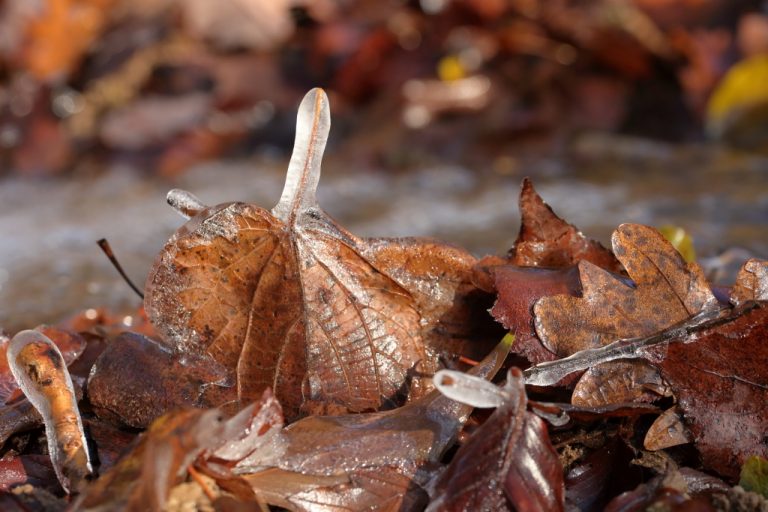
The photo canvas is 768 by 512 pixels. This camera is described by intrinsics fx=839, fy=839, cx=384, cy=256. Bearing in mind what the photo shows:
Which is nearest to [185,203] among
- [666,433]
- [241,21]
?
[666,433]

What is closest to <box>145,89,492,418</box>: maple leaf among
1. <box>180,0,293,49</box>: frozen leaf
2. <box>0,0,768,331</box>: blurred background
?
<box>0,0,768,331</box>: blurred background

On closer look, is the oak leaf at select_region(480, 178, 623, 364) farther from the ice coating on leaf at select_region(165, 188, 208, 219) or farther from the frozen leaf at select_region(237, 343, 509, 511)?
the ice coating on leaf at select_region(165, 188, 208, 219)

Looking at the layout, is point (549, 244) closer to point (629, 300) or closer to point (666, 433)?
point (629, 300)

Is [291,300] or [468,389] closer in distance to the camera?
[468,389]

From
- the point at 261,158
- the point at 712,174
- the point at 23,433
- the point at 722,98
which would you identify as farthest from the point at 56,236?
the point at 722,98

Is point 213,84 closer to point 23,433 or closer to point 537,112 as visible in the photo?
point 537,112

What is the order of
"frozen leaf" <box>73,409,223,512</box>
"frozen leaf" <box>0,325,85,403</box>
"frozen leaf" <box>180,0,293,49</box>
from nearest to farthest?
"frozen leaf" <box>73,409,223,512</box>, "frozen leaf" <box>0,325,85,403</box>, "frozen leaf" <box>180,0,293,49</box>
